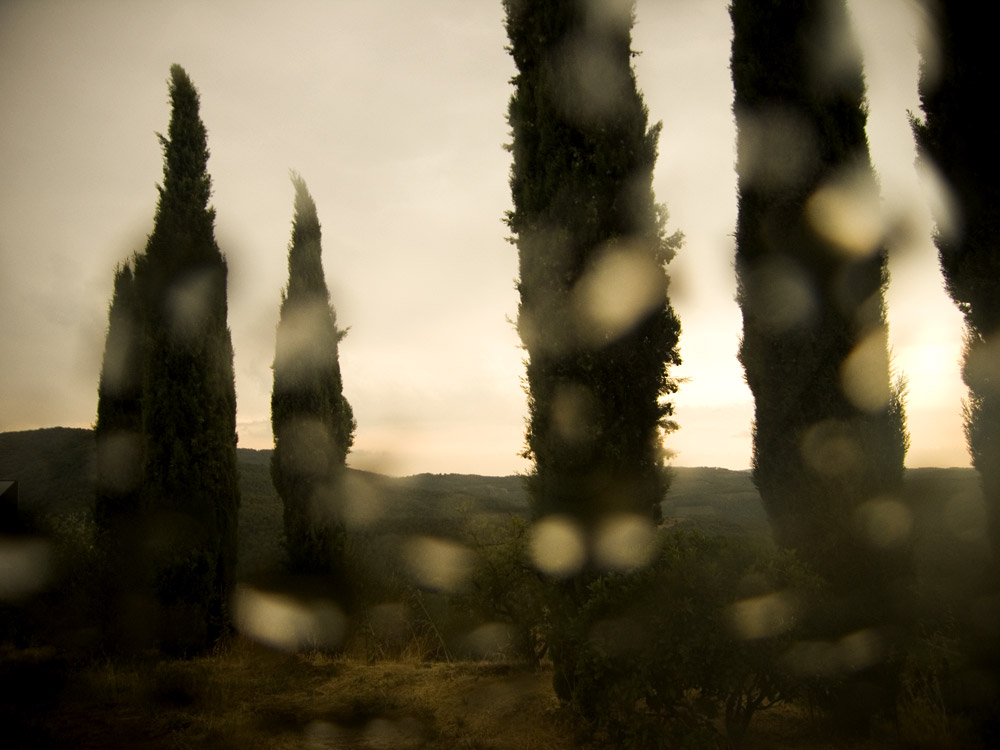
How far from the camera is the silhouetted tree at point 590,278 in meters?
6.68

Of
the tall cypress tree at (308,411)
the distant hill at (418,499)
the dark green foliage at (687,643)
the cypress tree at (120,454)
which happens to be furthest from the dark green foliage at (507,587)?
the distant hill at (418,499)

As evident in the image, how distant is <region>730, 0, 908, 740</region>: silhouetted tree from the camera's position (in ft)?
21.9

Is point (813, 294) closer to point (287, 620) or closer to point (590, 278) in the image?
point (590, 278)

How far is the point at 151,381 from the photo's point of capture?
11.5 metres

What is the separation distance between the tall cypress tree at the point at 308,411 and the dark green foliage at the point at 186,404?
208 cm

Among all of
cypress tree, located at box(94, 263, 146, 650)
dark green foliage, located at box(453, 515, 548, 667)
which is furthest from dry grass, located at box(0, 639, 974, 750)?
cypress tree, located at box(94, 263, 146, 650)

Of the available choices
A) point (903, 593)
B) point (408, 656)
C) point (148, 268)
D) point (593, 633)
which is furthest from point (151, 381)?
point (903, 593)

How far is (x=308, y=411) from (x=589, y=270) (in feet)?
31.7

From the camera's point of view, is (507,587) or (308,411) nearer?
(507,587)

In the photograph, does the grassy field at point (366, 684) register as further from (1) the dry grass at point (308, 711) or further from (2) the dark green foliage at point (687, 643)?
(2) the dark green foliage at point (687, 643)

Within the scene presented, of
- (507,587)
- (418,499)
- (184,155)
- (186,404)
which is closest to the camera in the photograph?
(507,587)

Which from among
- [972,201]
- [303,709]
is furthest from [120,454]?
[972,201]

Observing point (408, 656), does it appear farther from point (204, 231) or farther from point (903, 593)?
point (204, 231)

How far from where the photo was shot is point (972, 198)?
738 cm
